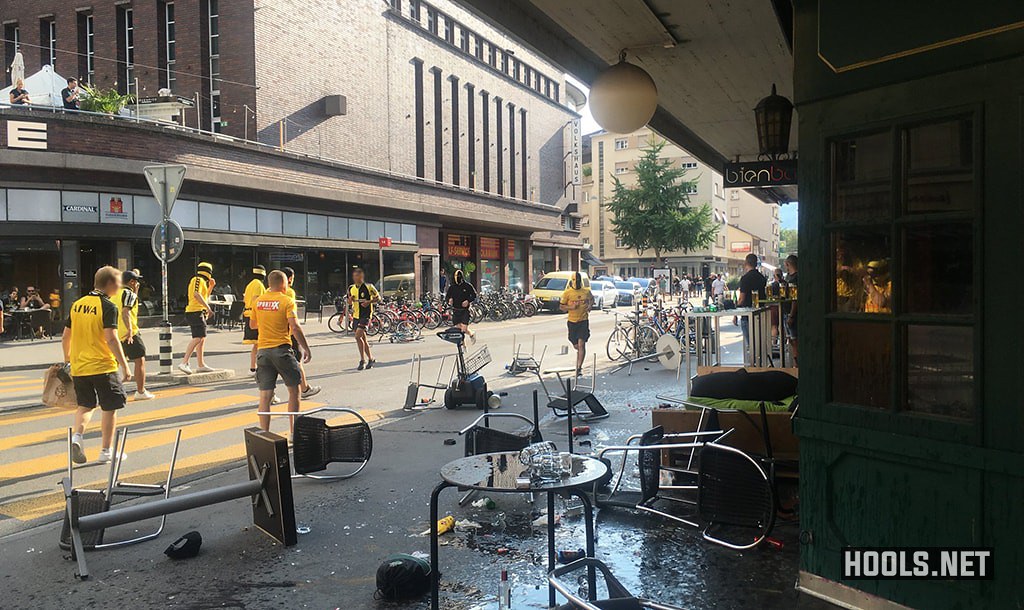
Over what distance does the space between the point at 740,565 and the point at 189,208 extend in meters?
23.0

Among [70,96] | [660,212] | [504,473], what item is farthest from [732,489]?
[660,212]

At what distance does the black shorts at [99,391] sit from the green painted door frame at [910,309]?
6.38 m

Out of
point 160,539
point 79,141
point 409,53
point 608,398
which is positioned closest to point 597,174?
point 409,53

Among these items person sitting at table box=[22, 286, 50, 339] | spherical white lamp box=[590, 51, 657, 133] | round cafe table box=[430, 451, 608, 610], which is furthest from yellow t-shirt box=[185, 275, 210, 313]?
person sitting at table box=[22, 286, 50, 339]

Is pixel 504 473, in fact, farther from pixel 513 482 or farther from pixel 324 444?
pixel 324 444

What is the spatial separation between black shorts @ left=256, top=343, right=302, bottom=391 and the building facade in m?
16.7

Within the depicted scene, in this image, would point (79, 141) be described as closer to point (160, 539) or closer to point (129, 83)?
point (129, 83)

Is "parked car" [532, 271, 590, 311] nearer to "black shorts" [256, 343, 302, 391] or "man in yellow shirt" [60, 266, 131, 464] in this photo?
"black shorts" [256, 343, 302, 391]

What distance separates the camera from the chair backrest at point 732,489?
4.38 metres

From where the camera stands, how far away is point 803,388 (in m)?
3.71

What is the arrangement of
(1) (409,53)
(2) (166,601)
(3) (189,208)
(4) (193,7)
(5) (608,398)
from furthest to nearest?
(1) (409,53) → (4) (193,7) → (3) (189,208) → (5) (608,398) → (2) (166,601)

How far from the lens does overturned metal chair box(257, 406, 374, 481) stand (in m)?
6.23

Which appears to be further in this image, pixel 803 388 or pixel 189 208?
pixel 189 208

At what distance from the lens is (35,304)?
20.9 metres
